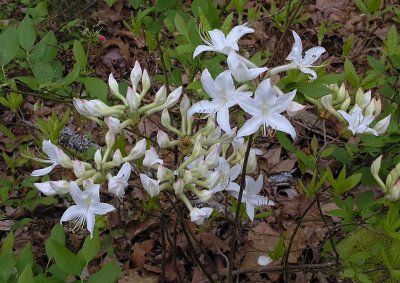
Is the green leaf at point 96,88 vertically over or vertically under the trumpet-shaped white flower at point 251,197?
over

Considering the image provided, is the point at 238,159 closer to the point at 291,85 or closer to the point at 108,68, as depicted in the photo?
the point at 291,85

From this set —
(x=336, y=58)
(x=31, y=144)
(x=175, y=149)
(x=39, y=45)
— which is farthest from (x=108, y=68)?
(x=175, y=149)

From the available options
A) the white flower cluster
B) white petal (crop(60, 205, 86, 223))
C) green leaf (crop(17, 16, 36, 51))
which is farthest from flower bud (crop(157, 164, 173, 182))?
green leaf (crop(17, 16, 36, 51))

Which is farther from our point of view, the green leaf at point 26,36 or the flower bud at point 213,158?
the green leaf at point 26,36

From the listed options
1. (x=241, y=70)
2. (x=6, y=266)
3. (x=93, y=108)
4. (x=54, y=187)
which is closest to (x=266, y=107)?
(x=241, y=70)

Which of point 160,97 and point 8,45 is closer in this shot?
point 160,97

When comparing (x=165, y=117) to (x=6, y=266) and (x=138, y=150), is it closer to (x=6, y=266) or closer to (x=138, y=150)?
(x=138, y=150)

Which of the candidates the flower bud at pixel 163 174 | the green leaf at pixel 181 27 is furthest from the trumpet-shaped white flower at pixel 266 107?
the green leaf at pixel 181 27

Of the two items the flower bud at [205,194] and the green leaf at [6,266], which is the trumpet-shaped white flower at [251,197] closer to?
the flower bud at [205,194]

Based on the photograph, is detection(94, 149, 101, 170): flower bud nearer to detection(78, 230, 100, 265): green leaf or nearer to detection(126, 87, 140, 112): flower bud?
detection(126, 87, 140, 112): flower bud

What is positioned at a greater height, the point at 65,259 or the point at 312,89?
the point at 312,89
